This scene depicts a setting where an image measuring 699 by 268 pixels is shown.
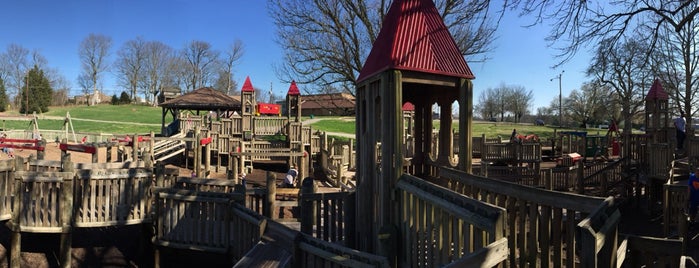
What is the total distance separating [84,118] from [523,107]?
265 feet

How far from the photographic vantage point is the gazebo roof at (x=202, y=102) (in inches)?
1166

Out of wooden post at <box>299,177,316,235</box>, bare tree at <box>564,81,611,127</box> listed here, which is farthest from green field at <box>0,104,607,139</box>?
wooden post at <box>299,177,316,235</box>

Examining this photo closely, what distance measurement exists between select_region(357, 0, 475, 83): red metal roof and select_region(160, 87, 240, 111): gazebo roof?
87.4 ft

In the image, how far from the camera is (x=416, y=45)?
199 inches

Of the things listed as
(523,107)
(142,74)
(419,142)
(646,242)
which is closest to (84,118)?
(142,74)

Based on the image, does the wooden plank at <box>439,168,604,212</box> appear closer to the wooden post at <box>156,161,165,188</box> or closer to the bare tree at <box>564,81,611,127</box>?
the wooden post at <box>156,161,165,188</box>

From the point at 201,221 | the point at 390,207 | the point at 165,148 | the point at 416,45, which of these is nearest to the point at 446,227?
the point at 390,207

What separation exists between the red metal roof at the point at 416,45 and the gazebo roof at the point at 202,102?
87.4 ft

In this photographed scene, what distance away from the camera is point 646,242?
2.75 meters

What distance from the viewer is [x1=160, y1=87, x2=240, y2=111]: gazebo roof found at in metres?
29.6

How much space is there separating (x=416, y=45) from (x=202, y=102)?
2759 centimetres

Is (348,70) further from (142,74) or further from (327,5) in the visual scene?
(142,74)

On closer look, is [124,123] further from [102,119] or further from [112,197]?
[112,197]

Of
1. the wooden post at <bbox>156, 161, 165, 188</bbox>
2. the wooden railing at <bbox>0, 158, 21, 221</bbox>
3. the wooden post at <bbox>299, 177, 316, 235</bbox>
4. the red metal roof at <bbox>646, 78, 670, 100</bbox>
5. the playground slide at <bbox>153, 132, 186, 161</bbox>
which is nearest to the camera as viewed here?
the wooden post at <bbox>299, 177, 316, 235</bbox>
